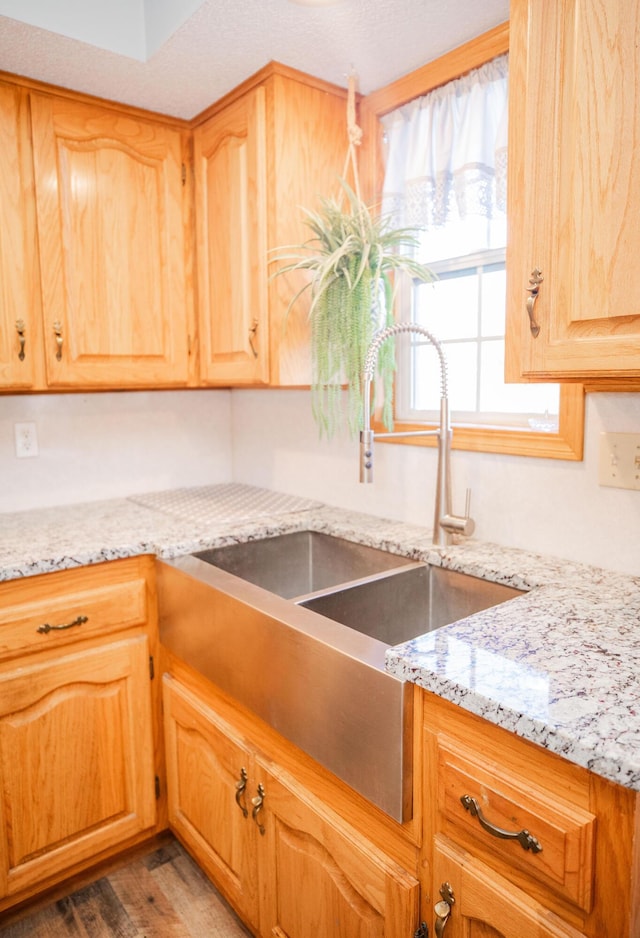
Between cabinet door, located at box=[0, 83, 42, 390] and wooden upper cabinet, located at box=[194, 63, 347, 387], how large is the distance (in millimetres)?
509

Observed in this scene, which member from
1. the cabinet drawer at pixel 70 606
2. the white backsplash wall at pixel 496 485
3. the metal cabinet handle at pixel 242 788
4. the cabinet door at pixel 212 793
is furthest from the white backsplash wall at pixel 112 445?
the metal cabinet handle at pixel 242 788

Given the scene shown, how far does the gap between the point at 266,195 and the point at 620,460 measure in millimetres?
1119

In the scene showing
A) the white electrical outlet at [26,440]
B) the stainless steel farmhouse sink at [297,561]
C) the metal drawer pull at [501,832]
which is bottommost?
the metal drawer pull at [501,832]

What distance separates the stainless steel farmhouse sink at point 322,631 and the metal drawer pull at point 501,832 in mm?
111

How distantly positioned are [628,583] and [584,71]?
0.90 meters

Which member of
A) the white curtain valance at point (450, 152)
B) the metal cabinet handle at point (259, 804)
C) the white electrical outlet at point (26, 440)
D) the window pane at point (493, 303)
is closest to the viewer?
the metal cabinet handle at point (259, 804)

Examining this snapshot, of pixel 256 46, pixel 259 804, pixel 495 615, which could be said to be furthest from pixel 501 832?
pixel 256 46

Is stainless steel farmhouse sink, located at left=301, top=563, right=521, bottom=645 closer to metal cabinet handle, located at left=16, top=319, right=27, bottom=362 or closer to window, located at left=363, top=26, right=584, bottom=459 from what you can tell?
window, located at left=363, top=26, right=584, bottom=459

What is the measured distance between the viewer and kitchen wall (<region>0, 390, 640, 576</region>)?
4.37ft

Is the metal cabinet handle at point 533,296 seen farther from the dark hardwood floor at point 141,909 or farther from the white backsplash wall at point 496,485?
the dark hardwood floor at point 141,909

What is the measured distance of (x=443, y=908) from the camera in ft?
2.92

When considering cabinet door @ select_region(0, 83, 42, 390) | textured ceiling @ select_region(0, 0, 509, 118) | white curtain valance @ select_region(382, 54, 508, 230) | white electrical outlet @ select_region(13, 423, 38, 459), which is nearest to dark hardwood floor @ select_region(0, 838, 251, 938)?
white electrical outlet @ select_region(13, 423, 38, 459)

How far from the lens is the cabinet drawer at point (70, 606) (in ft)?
4.72

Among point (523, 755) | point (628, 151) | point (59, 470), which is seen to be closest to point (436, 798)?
point (523, 755)
